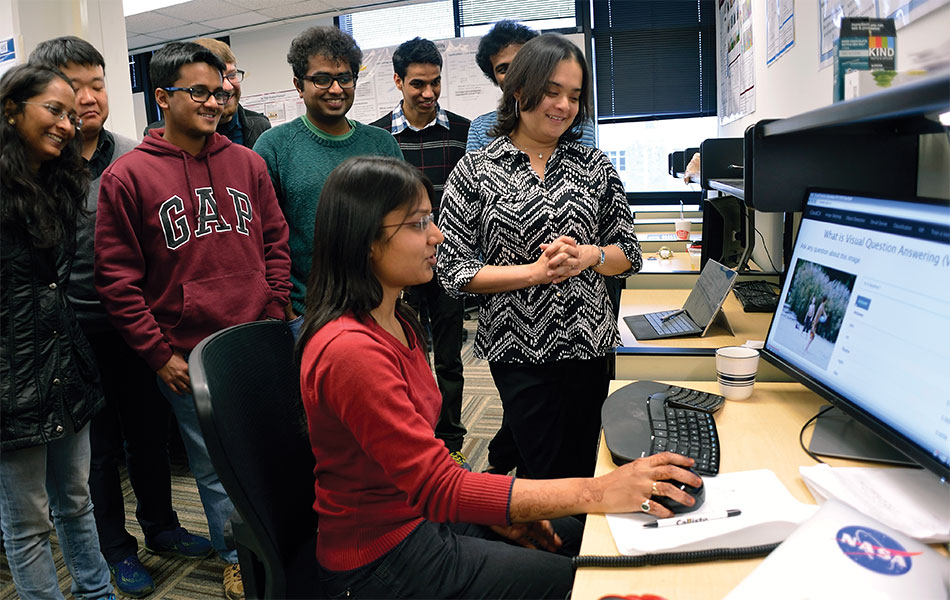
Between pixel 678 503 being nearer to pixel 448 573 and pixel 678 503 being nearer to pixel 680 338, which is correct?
pixel 448 573

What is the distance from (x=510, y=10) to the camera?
210 inches

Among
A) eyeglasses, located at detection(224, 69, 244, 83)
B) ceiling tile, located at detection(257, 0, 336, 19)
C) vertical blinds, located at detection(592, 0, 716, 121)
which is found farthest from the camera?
ceiling tile, located at detection(257, 0, 336, 19)

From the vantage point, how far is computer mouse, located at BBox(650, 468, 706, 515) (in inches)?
33.3

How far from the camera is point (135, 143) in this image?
6.57ft

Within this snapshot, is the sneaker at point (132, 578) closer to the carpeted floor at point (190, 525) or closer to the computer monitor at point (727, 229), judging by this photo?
the carpeted floor at point (190, 525)

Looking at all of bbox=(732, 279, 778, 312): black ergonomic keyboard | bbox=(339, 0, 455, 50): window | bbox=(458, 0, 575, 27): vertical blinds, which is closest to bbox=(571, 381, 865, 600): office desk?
bbox=(732, 279, 778, 312): black ergonomic keyboard

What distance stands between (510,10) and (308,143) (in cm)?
389

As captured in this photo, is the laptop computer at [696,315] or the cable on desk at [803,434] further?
the laptop computer at [696,315]

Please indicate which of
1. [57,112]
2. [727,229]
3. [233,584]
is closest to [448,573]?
[233,584]

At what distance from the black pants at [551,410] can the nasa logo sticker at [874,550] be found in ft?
2.91

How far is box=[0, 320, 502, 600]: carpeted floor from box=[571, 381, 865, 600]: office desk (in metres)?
1.35

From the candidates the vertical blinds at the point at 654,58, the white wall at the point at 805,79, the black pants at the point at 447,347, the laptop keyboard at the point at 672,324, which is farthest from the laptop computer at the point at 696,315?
the vertical blinds at the point at 654,58

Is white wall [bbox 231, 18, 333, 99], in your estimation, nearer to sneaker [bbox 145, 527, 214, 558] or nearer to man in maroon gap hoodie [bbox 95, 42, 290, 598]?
man in maroon gap hoodie [bbox 95, 42, 290, 598]

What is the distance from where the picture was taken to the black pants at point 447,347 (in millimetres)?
2500
